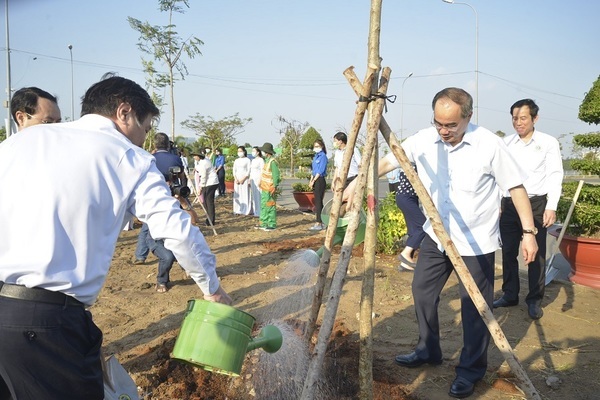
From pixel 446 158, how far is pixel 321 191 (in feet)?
22.7

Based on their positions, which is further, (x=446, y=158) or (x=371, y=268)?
(x=446, y=158)

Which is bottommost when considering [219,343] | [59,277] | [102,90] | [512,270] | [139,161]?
[512,270]

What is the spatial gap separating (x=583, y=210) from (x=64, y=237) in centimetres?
570

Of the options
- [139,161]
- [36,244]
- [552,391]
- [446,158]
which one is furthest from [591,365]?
[36,244]

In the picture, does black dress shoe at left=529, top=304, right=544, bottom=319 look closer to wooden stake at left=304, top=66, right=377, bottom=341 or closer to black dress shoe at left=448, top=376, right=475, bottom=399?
black dress shoe at left=448, top=376, right=475, bottom=399

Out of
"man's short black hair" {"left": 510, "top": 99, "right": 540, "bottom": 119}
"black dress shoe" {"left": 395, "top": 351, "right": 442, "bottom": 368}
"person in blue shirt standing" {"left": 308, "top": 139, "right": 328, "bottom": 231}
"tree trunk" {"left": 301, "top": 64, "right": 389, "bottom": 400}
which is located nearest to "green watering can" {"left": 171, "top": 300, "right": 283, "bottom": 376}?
"tree trunk" {"left": 301, "top": 64, "right": 389, "bottom": 400}

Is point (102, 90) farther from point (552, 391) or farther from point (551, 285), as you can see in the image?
point (551, 285)

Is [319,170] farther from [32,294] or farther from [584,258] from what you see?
[32,294]

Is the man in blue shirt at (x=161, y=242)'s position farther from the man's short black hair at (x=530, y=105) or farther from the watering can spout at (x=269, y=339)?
the man's short black hair at (x=530, y=105)

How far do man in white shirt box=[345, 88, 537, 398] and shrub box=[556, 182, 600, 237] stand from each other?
3.03 meters

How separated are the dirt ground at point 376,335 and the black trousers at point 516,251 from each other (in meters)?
0.21

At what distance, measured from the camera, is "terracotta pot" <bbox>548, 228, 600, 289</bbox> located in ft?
18.3

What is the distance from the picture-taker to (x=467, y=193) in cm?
324

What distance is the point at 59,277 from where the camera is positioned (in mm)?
1750
